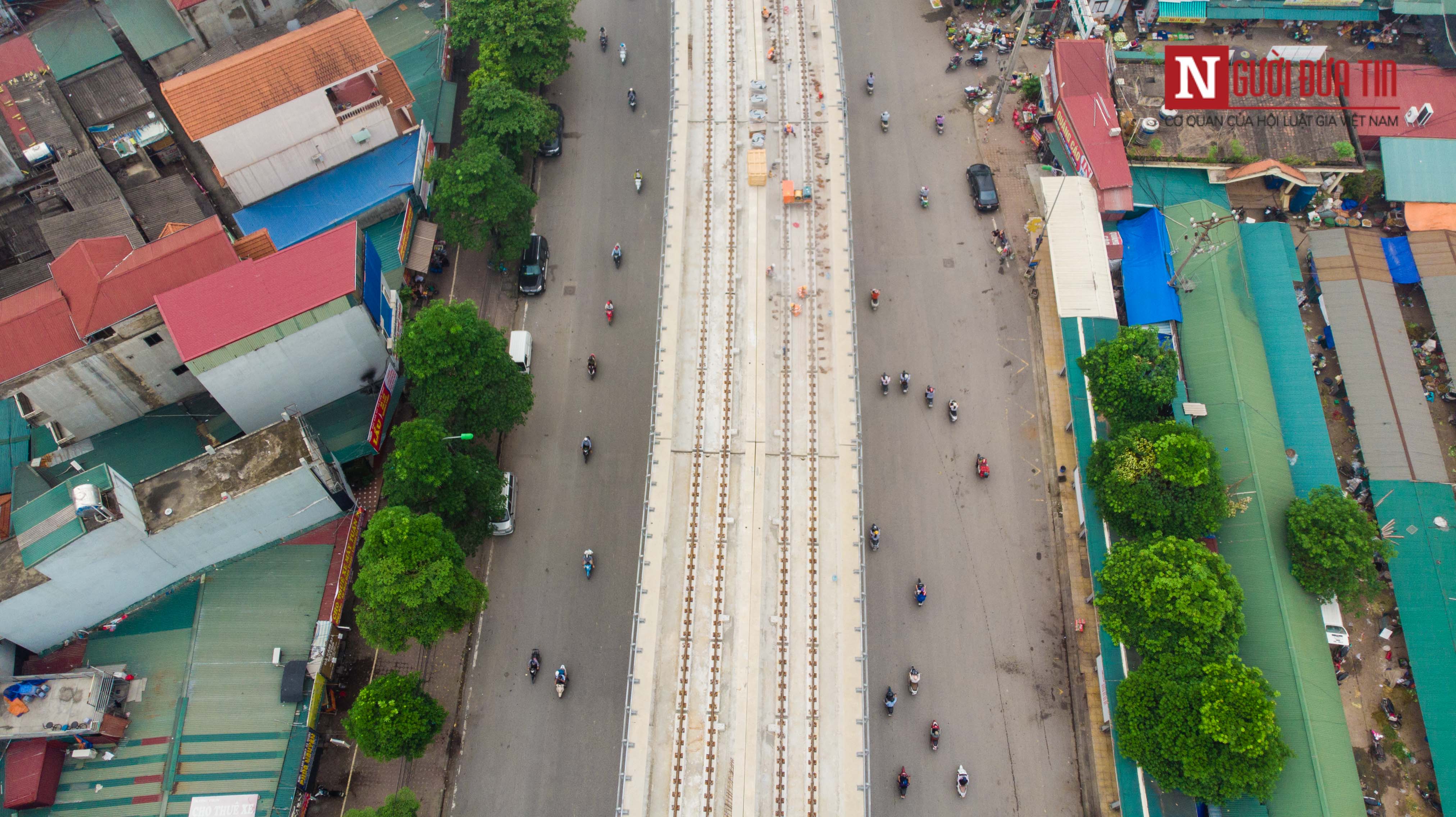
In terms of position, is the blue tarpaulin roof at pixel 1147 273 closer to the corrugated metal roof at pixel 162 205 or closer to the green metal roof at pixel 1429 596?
the green metal roof at pixel 1429 596

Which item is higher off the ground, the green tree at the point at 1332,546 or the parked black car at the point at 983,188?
the parked black car at the point at 983,188

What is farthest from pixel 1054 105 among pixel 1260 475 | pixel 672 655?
pixel 672 655

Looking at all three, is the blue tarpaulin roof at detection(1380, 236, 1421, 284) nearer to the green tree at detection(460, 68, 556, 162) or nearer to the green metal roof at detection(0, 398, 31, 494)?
the green tree at detection(460, 68, 556, 162)

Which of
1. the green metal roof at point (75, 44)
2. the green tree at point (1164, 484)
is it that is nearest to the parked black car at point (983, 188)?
the green tree at point (1164, 484)

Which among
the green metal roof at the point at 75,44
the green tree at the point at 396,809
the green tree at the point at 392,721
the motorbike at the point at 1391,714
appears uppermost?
the green metal roof at the point at 75,44

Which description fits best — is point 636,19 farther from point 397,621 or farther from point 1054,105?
point 397,621

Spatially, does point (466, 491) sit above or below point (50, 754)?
above
